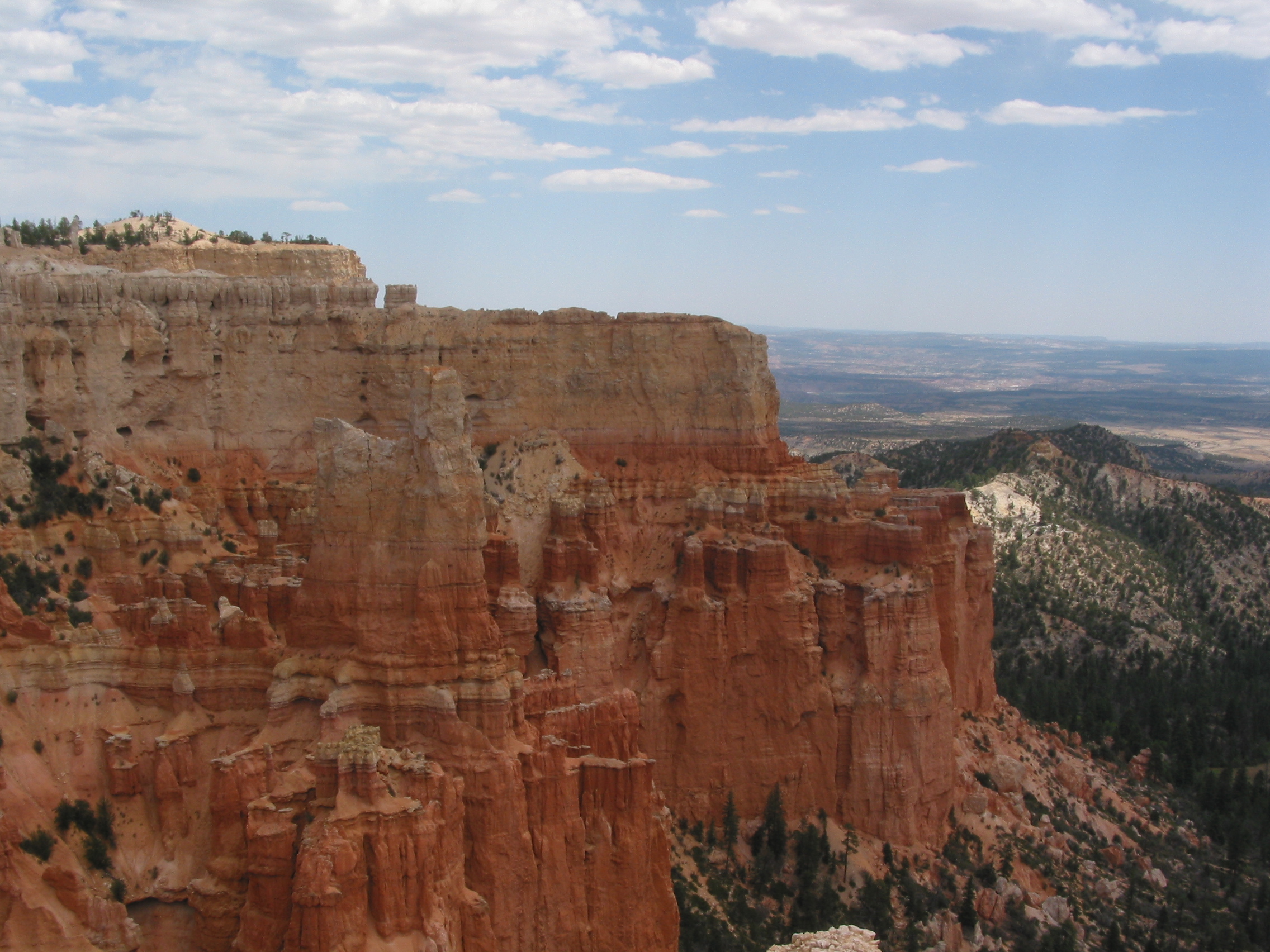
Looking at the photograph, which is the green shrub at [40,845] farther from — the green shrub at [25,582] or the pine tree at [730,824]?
the pine tree at [730,824]

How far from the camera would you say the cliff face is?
121 ft

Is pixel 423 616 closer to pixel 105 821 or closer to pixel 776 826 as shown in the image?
pixel 105 821

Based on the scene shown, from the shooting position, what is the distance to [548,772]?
3962cm

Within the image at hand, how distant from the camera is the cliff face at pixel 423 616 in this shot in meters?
37.0

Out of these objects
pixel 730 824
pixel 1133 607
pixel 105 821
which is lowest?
pixel 730 824

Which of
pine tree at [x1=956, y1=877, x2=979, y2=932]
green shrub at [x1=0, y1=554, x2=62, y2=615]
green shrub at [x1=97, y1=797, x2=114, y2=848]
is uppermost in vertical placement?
green shrub at [x1=0, y1=554, x2=62, y2=615]

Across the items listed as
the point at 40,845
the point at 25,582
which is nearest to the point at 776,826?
the point at 40,845

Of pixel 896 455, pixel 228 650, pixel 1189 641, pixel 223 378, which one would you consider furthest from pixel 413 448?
pixel 896 455

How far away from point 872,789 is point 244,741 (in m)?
25.3

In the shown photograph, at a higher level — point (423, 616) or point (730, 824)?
point (423, 616)

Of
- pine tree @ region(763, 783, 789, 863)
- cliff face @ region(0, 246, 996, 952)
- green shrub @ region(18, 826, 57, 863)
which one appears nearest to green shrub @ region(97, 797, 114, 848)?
cliff face @ region(0, 246, 996, 952)

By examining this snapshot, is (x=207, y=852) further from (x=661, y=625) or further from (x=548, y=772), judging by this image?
(x=661, y=625)

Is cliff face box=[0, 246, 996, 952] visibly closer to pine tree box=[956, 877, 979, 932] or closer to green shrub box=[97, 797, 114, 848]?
green shrub box=[97, 797, 114, 848]

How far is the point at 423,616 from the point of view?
3881 cm
